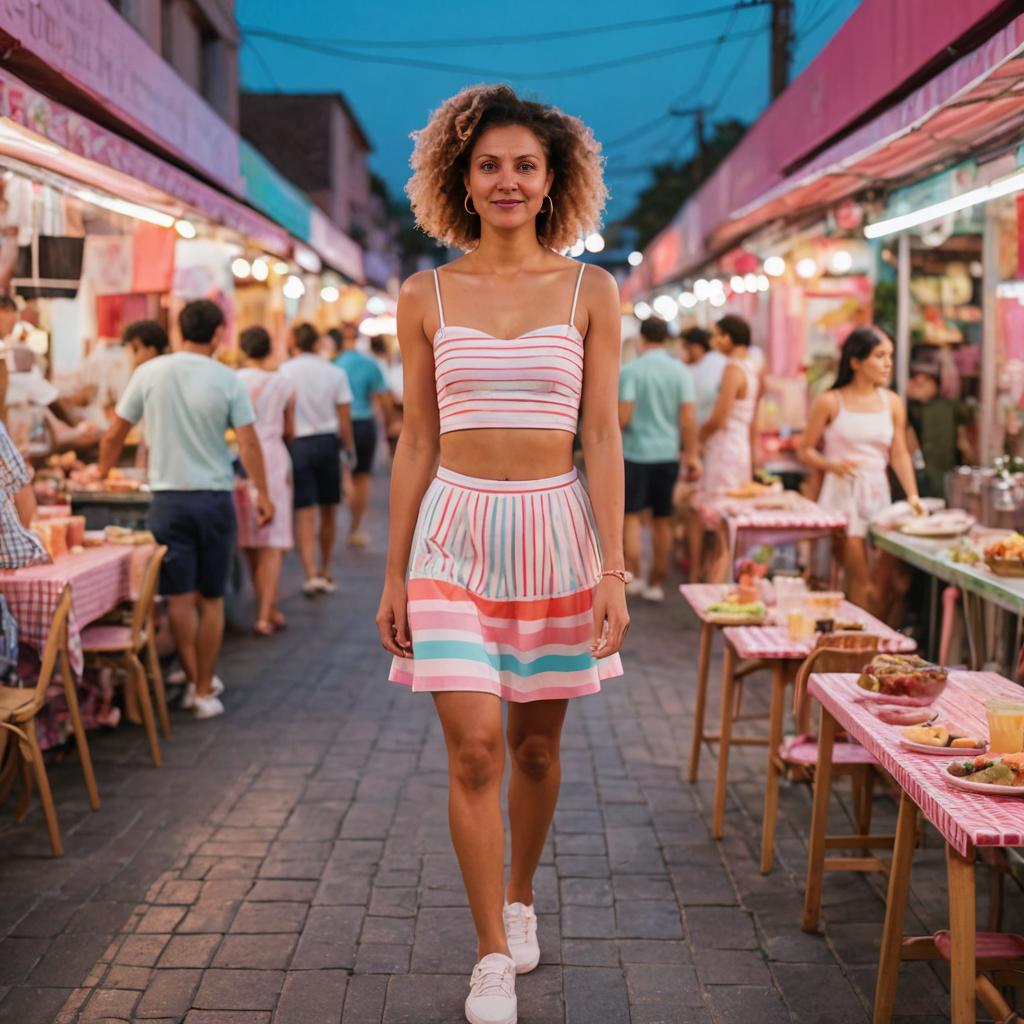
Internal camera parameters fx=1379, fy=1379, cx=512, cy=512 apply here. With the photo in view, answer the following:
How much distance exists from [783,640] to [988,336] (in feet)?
18.5

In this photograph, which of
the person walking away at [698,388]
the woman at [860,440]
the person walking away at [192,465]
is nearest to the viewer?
the person walking away at [192,465]

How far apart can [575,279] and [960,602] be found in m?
3.82

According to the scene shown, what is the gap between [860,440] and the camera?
750 cm

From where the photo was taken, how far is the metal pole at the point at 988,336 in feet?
30.6

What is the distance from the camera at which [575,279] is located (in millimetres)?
3572

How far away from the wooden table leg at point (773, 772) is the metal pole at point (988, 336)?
492 cm

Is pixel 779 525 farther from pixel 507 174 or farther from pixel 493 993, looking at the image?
pixel 493 993

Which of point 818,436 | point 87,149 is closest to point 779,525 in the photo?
point 818,436

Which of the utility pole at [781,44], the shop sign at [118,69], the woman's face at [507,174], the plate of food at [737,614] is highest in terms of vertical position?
the utility pole at [781,44]

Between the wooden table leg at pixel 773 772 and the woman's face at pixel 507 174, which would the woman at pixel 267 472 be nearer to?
the wooden table leg at pixel 773 772

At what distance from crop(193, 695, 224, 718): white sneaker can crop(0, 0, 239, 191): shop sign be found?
3431 millimetres

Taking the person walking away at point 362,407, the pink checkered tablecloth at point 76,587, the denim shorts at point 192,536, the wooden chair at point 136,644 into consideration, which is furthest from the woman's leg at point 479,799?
the person walking away at point 362,407

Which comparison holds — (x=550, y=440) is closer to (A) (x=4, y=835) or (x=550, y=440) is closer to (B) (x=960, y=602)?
(A) (x=4, y=835)

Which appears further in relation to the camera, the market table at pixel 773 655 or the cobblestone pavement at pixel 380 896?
the market table at pixel 773 655
